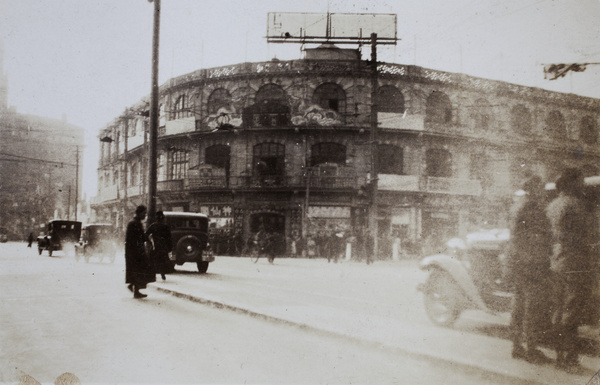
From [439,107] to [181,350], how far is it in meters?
4.17

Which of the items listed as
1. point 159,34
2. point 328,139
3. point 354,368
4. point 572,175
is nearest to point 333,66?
point 328,139

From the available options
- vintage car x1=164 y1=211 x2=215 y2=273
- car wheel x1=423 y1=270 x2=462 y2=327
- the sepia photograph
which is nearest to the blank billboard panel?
the sepia photograph

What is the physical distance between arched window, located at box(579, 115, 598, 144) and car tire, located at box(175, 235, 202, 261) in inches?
388

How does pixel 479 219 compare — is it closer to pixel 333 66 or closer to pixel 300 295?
pixel 300 295

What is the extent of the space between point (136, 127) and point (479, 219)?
4996 millimetres

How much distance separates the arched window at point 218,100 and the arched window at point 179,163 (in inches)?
29.0

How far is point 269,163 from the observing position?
8016 mm

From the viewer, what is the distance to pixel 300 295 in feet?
27.5

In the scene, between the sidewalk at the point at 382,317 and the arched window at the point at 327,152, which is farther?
the arched window at the point at 327,152

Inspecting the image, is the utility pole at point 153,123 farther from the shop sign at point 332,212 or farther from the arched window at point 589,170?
the shop sign at point 332,212

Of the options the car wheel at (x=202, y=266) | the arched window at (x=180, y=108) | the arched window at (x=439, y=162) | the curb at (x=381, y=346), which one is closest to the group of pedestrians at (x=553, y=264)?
the curb at (x=381, y=346)

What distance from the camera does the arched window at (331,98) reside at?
465 inches

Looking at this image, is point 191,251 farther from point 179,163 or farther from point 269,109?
point 179,163

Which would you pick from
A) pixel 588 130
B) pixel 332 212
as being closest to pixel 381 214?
pixel 588 130
